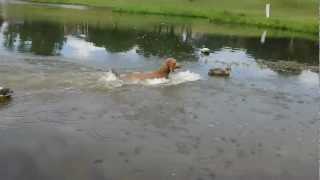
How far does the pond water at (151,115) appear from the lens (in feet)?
42.3

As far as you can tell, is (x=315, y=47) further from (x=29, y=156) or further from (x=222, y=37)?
(x=29, y=156)

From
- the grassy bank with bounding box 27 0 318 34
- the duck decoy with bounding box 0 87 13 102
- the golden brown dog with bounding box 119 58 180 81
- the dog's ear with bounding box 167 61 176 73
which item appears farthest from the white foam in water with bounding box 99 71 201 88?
the grassy bank with bounding box 27 0 318 34

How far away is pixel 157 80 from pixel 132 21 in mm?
29490

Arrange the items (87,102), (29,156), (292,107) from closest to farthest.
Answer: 1. (29,156)
2. (87,102)
3. (292,107)

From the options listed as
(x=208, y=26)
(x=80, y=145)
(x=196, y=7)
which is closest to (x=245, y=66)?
(x=80, y=145)

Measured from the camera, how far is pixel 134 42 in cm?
3594

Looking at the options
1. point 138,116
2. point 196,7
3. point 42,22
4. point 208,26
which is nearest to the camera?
point 138,116

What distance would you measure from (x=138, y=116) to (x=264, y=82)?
877 cm

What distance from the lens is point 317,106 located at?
65.1 ft

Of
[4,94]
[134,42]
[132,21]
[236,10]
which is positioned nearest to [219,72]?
[4,94]

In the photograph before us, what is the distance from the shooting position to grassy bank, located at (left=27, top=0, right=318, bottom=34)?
50.6m

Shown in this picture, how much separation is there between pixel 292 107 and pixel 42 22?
29.4 metres

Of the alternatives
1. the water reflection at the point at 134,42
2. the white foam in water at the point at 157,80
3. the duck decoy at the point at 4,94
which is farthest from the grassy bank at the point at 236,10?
the duck decoy at the point at 4,94

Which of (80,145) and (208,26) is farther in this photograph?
(208,26)
